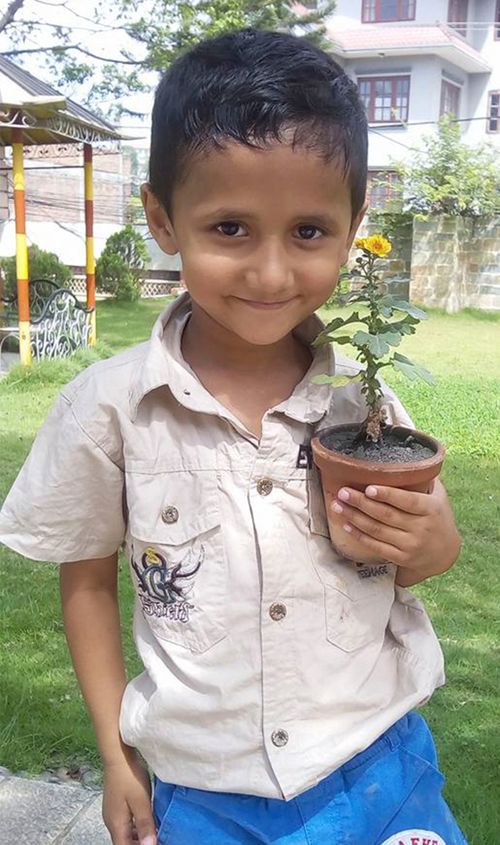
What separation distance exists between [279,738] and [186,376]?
501 millimetres

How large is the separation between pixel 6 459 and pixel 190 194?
4154mm

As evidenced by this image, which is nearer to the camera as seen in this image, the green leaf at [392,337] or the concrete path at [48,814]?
the green leaf at [392,337]

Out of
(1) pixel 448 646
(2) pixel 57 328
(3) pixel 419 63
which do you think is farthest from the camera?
(3) pixel 419 63

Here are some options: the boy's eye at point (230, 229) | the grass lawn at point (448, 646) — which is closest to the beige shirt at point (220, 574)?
the boy's eye at point (230, 229)

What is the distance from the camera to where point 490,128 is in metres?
24.0

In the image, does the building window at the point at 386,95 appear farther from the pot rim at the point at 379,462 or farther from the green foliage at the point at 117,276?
the pot rim at the point at 379,462

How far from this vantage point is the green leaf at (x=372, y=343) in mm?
1118

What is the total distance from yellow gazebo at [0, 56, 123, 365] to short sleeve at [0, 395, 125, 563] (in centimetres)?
605

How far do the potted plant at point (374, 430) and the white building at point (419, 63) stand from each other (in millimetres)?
21556

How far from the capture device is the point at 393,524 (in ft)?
3.62

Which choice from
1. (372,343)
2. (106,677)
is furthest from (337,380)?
(106,677)

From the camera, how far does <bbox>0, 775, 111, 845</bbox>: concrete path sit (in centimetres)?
198

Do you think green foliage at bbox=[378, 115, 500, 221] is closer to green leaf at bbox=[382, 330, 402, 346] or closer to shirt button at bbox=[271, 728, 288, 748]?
green leaf at bbox=[382, 330, 402, 346]

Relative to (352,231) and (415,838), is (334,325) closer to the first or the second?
(352,231)
